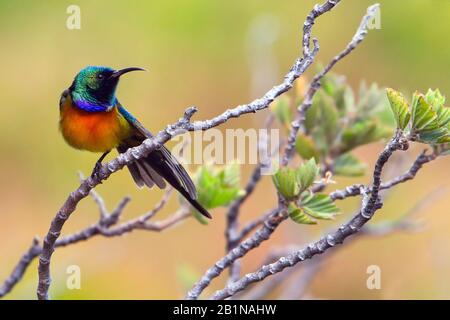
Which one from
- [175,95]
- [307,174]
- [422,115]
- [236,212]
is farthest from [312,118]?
[175,95]

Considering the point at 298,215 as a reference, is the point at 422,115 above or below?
above

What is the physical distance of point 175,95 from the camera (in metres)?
4.66

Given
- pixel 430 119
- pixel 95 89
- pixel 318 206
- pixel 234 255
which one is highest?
pixel 95 89

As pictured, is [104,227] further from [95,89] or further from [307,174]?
[307,174]

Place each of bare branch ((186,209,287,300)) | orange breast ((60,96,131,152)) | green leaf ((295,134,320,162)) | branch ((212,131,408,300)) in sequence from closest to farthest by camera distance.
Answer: branch ((212,131,408,300)), bare branch ((186,209,287,300)), green leaf ((295,134,320,162)), orange breast ((60,96,131,152))

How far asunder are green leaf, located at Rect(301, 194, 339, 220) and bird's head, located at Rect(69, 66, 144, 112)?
862 mm

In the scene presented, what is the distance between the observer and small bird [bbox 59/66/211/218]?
2230 mm

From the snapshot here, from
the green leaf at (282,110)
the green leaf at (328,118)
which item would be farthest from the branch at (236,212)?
the green leaf at (328,118)

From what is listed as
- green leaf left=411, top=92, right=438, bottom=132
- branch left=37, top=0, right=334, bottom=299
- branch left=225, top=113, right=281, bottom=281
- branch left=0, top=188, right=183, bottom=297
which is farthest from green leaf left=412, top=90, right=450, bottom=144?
branch left=0, top=188, right=183, bottom=297

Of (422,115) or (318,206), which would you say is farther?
(318,206)

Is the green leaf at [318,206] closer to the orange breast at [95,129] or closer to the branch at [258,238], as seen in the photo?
the branch at [258,238]

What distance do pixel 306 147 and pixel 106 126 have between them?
610 mm

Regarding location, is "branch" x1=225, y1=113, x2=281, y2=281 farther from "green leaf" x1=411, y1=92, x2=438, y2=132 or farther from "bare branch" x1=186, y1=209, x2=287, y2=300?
"green leaf" x1=411, y1=92, x2=438, y2=132

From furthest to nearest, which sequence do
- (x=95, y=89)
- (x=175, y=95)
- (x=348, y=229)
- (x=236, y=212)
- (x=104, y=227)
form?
1. (x=175, y=95)
2. (x=95, y=89)
3. (x=236, y=212)
4. (x=104, y=227)
5. (x=348, y=229)
